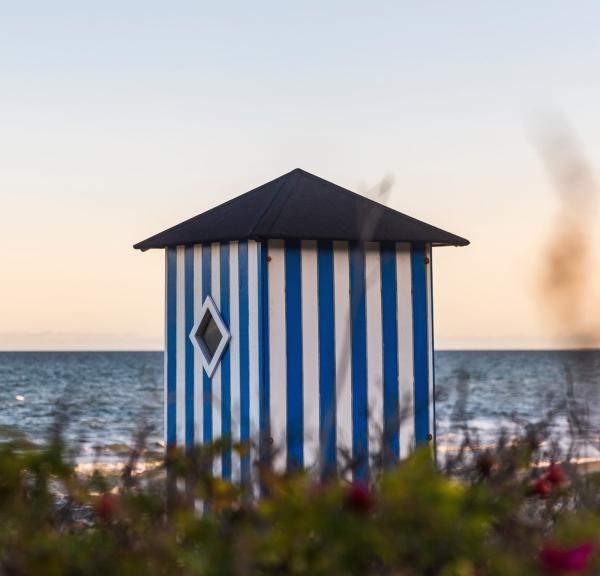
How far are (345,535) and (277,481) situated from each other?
0.86 ft

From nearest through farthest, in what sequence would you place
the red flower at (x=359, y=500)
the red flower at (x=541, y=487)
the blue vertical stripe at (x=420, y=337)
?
1. the red flower at (x=359, y=500)
2. the red flower at (x=541, y=487)
3. the blue vertical stripe at (x=420, y=337)

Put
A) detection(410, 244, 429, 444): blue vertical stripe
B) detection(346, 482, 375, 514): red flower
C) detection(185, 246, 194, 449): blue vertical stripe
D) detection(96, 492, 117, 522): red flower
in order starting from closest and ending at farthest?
1. detection(346, 482, 375, 514): red flower
2. detection(96, 492, 117, 522): red flower
3. detection(410, 244, 429, 444): blue vertical stripe
4. detection(185, 246, 194, 449): blue vertical stripe

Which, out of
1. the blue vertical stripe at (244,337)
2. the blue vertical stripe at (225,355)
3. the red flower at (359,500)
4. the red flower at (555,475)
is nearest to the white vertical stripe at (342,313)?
the blue vertical stripe at (244,337)

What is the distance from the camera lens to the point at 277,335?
16.3 feet

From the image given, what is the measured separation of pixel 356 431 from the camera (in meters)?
5.11

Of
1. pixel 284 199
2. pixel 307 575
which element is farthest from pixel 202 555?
pixel 284 199

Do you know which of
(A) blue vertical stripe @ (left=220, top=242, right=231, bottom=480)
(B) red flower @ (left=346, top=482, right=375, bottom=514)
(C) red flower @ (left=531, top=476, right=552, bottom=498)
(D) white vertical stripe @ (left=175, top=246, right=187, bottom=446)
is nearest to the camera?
(B) red flower @ (left=346, top=482, right=375, bottom=514)

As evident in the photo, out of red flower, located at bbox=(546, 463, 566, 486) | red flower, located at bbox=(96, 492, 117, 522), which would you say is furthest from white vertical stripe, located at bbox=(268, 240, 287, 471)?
red flower, located at bbox=(96, 492, 117, 522)

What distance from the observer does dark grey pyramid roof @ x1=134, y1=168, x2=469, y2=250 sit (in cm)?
499

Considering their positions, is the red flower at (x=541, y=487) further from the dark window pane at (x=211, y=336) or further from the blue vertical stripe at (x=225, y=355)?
the dark window pane at (x=211, y=336)

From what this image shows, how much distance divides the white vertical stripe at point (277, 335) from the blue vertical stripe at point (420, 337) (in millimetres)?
783

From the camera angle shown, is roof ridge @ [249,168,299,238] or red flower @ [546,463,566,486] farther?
roof ridge @ [249,168,299,238]

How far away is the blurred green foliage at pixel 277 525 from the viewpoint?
1.22 metres

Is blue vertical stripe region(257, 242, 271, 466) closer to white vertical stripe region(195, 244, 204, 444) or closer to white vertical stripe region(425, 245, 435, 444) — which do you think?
white vertical stripe region(195, 244, 204, 444)
